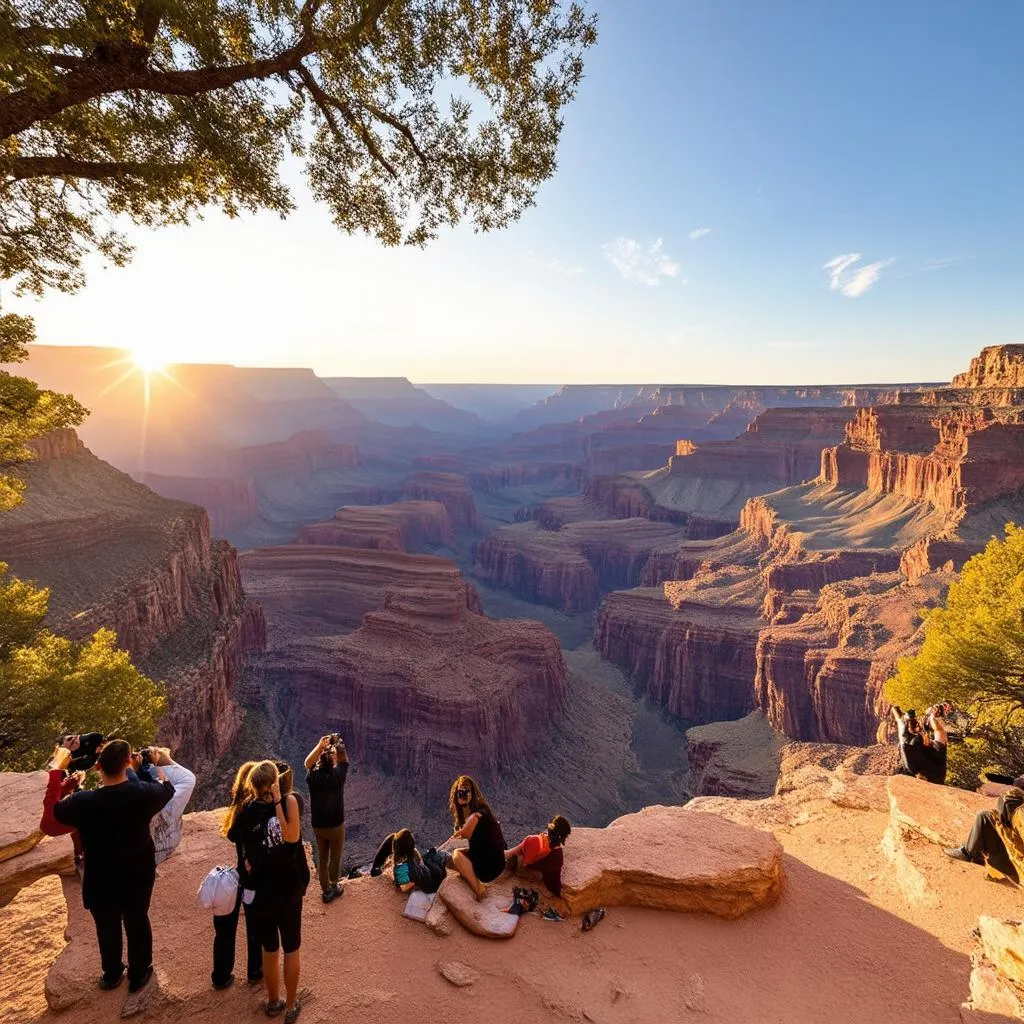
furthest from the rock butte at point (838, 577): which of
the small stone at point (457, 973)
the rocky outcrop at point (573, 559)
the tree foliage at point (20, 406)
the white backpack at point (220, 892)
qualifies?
the tree foliage at point (20, 406)

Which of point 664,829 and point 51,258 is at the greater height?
point 51,258

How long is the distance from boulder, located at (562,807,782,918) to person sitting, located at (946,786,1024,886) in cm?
327

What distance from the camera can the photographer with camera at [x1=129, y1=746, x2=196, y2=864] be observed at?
6.41m

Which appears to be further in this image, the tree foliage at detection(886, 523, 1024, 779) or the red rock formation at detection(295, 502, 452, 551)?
the red rock formation at detection(295, 502, 452, 551)

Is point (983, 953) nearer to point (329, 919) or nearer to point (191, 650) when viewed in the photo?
point (329, 919)

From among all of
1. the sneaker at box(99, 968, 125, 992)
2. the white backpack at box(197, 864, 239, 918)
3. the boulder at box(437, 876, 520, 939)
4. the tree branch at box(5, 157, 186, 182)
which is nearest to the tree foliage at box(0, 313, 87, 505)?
the tree branch at box(5, 157, 186, 182)

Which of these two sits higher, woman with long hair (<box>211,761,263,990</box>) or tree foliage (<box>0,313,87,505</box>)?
tree foliage (<box>0,313,87,505</box>)

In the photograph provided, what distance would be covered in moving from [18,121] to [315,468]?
145688 mm

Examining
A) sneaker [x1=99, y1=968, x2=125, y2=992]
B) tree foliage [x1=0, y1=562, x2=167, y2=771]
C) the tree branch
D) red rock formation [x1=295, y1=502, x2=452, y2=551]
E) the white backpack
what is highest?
the tree branch

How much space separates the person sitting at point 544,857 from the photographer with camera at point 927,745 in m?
8.89

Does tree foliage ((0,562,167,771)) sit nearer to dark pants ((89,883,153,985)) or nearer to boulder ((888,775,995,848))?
dark pants ((89,883,153,985))

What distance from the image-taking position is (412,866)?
A: 7660 millimetres

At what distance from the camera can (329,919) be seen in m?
7.04

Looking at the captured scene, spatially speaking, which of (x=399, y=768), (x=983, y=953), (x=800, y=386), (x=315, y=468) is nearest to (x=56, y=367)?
(x=315, y=468)
